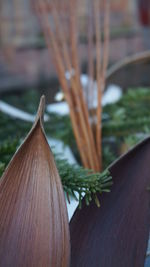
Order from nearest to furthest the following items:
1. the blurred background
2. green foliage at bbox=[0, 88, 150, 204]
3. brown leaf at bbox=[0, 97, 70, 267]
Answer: brown leaf at bbox=[0, 97, 70, 267], green foliage at bbox=[0, 88, 150, 204], the blurred background

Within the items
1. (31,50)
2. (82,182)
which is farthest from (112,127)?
(31,50)

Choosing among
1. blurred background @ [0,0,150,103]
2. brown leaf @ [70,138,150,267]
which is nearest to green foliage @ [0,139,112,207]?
brown leaf @ [70,138,150,267]

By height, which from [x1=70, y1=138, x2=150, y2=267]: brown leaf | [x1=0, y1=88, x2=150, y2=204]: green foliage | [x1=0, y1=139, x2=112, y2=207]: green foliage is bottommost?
[x1=70, y1=138, x2=150, y2=267]: brown leaf

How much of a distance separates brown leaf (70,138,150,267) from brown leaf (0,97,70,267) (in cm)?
4

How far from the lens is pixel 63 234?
26cm

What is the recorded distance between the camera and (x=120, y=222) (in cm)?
30

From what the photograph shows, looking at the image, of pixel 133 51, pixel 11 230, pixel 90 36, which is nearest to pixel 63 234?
pixel 11 230

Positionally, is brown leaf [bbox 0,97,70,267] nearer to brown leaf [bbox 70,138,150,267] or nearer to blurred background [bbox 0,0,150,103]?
brown leaf [bbox 70,138,150,267]

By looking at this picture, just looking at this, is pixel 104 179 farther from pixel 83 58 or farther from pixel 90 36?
pixel 83 58

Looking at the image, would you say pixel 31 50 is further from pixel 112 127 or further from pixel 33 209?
pixel 33 209

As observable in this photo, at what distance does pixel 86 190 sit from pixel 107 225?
0.03 metres

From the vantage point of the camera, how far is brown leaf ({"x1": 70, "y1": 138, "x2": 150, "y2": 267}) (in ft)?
0.93

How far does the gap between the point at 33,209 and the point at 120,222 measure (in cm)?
8

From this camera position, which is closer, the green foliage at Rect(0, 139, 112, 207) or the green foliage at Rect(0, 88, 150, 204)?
the green foliage at Rect(0, 139, 112, 207)
